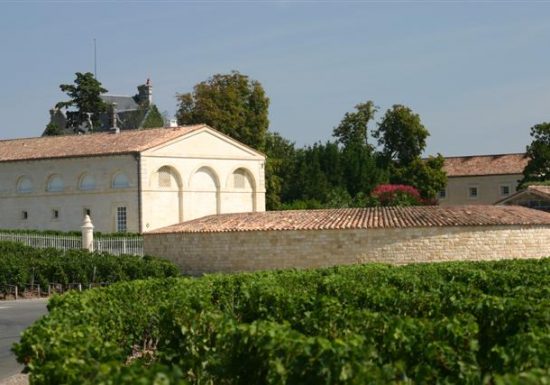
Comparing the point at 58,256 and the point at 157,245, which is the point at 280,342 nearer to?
the point at 58,256

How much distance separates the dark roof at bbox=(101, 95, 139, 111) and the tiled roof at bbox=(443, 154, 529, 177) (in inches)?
1117

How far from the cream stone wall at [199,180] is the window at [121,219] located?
1.30m

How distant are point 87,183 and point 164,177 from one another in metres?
4.42

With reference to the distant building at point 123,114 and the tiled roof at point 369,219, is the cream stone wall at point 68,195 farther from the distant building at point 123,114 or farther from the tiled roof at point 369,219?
the distant building at point 123,114

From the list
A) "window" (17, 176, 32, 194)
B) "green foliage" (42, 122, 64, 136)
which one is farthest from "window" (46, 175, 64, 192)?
"green foliage" (42, 122, 64, 136)

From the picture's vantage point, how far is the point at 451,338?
37.7 ft

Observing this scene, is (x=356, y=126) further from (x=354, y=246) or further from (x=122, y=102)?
(x=354, y=246)

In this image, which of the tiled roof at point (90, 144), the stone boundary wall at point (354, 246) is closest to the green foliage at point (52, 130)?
the tiled roof at point (90, 144)

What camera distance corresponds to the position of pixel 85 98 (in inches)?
3327

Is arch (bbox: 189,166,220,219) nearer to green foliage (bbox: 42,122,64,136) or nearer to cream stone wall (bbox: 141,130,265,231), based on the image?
cream stone wall (bbox: 141,130,265,231)

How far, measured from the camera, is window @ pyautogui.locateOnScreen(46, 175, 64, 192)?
53688mm

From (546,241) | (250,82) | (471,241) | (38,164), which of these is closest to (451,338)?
(471,241)

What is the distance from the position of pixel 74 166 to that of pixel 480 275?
33642 mm

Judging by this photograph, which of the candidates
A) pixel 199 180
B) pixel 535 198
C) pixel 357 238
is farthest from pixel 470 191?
pixel 357 238
